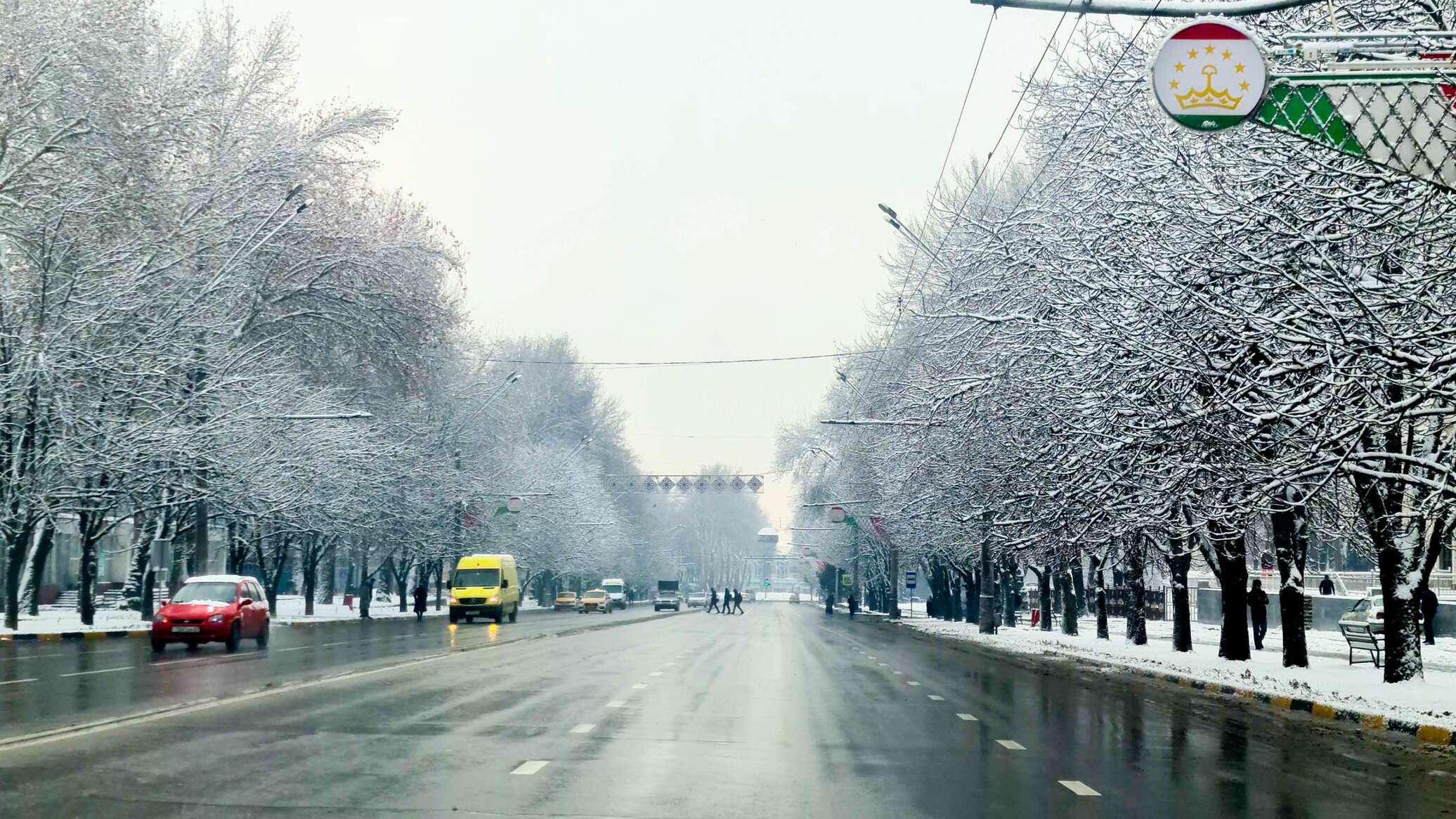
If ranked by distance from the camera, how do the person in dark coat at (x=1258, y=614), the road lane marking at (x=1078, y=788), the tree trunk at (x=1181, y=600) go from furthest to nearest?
the person in dark coat at (x=1258, y=614) < the tree trunk at (x=1181, y=600) < the road lane marking at (x=1078, y=788)

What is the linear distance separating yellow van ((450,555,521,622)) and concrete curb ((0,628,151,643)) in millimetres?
19465

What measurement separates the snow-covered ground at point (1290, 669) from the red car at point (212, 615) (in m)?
18.4

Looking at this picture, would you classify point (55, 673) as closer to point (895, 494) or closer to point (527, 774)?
point (527, 774)

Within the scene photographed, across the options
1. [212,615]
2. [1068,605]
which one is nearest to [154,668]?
[212,615]

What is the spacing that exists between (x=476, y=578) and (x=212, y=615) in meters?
30.2

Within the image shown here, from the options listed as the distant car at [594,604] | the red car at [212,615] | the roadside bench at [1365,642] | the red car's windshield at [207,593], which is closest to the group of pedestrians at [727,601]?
the distant car at [594,604]

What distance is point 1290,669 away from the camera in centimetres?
2778

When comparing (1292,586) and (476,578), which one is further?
(476,578)

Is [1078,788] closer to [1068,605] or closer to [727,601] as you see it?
[1068,605]

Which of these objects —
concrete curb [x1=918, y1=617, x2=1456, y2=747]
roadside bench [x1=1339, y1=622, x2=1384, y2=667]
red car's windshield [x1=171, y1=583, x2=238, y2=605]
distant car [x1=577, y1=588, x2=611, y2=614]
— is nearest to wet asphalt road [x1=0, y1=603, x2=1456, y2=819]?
concrete curb [x1=918, y1=617, x2=1456, y2=747]

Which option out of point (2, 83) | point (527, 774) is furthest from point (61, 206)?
point (527, 774)

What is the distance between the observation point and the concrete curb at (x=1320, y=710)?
16578 mm

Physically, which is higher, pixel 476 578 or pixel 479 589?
pixel 476 578

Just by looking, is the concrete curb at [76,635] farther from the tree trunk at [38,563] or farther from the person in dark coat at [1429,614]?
the person in dark coat at [1429,614]
